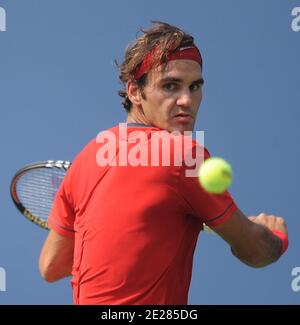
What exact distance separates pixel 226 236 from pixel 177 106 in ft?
2.31

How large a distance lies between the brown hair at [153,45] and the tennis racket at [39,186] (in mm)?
1373

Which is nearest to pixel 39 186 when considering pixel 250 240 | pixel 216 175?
pixel 250 240

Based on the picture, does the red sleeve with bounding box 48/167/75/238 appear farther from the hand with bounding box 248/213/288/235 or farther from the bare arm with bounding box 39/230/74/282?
the hand with bounding box 248/213/288/235

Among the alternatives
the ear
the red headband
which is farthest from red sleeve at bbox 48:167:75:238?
the red headband

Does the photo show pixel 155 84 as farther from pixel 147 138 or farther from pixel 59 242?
pixel 59 242

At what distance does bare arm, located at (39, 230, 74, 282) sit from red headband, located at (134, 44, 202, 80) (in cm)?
92

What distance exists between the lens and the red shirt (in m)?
3.37

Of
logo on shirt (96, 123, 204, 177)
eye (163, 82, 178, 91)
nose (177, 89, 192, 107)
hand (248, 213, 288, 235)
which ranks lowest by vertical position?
hand (248, 213, 288, 235)

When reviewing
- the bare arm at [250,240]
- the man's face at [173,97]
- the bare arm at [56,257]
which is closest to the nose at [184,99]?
the man's face at [173,97]

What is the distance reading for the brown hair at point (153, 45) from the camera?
381 centimetres

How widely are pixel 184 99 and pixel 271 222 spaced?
2.48ft

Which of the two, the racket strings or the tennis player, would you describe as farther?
the racket strings

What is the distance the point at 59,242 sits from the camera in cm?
392
